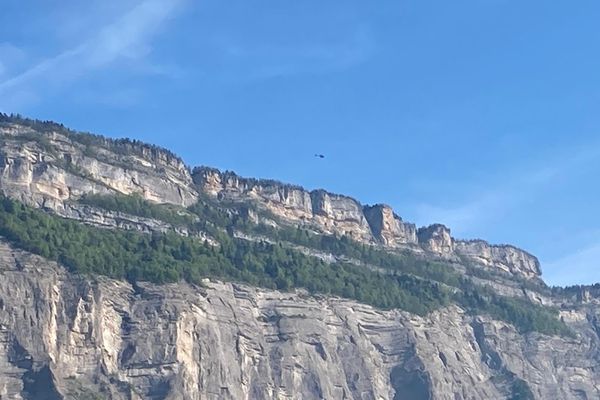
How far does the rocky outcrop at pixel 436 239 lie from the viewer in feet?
532

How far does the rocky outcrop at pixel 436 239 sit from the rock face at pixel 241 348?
1708cm

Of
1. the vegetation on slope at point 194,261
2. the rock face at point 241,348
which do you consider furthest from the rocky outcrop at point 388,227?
the rock face at point 241,348

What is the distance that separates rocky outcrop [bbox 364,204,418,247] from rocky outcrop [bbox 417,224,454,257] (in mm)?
1115

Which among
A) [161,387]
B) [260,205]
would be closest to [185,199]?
[260,205]

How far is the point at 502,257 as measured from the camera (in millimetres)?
170375

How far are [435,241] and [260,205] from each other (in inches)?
902

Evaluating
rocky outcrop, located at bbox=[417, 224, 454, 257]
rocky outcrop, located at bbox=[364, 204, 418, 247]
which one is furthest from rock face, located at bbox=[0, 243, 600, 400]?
rocky outcrop, located at bbox=[417, 224, 454, 257]

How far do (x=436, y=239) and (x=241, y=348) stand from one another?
4761cm

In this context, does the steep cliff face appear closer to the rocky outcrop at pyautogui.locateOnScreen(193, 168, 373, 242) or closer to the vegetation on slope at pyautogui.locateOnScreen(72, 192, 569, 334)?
the vegetation on slope at pyautogui.locateOnScreen(72, 192, 569, 334)

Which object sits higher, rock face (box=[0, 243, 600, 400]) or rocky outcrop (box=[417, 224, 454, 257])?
rocky outcrop (box=[417, 224, 454, 257])

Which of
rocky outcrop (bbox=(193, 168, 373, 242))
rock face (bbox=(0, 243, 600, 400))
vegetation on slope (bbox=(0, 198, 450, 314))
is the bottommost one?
rock face (bbox=(0, 243, 600, 400))

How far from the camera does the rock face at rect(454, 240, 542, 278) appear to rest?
167 meters

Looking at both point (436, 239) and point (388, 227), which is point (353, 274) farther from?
point (436, 239)

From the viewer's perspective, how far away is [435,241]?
535 feet
